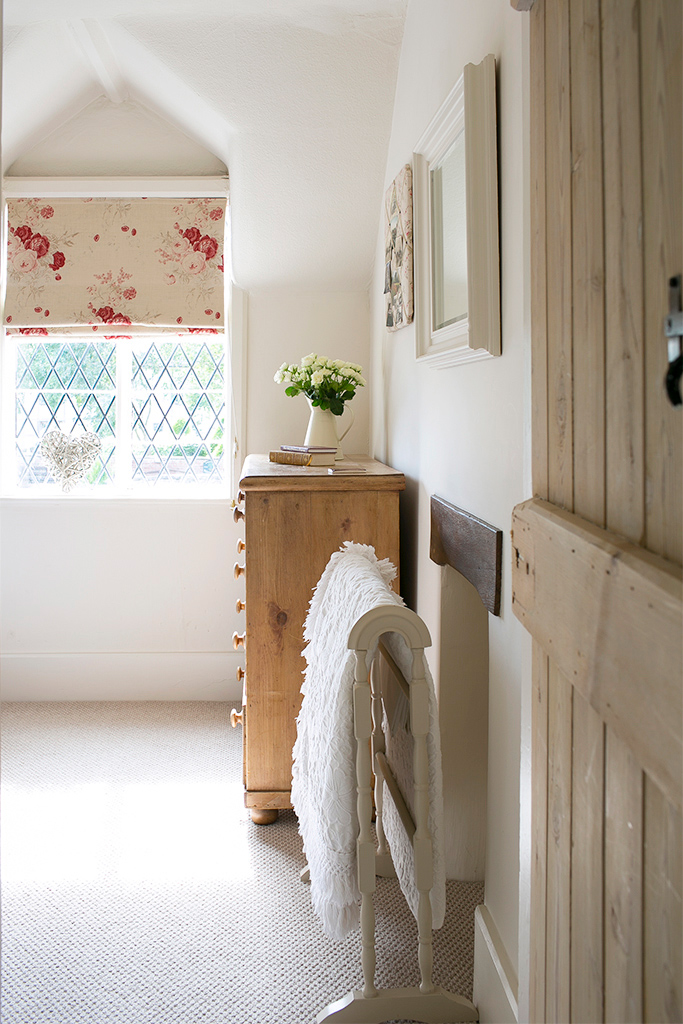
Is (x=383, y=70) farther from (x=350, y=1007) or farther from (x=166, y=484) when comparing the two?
(x=350, y=1007)

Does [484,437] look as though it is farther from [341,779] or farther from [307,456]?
[307,456]

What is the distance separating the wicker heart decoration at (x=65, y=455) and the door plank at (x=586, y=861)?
294cm

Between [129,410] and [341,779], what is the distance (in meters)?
2.43

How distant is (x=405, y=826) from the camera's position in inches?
57.2

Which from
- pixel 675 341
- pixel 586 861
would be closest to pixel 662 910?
pixel 586 861

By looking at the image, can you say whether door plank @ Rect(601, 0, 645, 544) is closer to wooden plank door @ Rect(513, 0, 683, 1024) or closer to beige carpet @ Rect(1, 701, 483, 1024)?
wooden plank door @ Rect(513, 0, 683, 1024)

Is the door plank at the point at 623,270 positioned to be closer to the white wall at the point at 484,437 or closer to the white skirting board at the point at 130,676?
the white wall at the point at 484,437

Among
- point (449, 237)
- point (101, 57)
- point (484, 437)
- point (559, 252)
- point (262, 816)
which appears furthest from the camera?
point (101, 57)

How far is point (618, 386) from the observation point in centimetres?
65

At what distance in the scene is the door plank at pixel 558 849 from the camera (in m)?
0.78

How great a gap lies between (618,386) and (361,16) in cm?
205

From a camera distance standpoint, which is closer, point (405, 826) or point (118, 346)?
point (405, 826)

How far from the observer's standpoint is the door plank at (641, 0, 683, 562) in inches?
21.2

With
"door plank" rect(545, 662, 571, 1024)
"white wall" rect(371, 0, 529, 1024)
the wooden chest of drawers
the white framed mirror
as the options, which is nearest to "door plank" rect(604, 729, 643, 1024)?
"door plank" rect(545, 662, 571, 1024)
